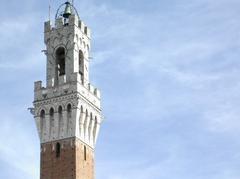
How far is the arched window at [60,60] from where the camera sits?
62.3m

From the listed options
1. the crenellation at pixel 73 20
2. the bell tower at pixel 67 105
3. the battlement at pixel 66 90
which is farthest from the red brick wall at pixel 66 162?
the crenellation at pixel 73 20

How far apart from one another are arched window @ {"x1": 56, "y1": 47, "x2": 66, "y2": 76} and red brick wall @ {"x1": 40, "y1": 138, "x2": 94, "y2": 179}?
740 cm

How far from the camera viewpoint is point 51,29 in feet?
209

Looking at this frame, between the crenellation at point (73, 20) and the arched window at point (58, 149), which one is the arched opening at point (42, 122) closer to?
the arched window at point (58, 149)

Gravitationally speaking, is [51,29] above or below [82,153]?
above

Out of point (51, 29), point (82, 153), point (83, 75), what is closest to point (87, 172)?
point (82, 153)

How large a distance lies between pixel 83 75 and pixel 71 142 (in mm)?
7190

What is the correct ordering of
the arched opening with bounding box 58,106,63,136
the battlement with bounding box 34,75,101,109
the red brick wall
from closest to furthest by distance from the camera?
the red brick wall
the arched opening with bounding box 58,106,63,136
the battlement with bounding box 34,75,101,109

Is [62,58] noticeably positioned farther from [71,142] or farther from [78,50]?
[71,142]

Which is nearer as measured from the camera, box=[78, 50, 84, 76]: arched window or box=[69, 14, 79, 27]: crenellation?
box=[78, 50, 84, 76]: arched window

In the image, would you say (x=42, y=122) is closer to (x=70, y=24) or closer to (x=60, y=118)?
(x=60, y=118)

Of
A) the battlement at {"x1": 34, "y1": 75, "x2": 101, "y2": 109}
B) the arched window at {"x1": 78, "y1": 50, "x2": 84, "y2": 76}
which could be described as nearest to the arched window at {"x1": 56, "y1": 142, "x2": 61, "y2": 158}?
the battlement at {"x1": 34, "y1": 75, "x2": 101, "y2": 109}

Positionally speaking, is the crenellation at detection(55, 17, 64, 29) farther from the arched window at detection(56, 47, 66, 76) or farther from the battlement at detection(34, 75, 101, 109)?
the battlement at detection(34, 75, 101, 109)

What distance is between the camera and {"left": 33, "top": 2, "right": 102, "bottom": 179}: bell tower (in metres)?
57.5
